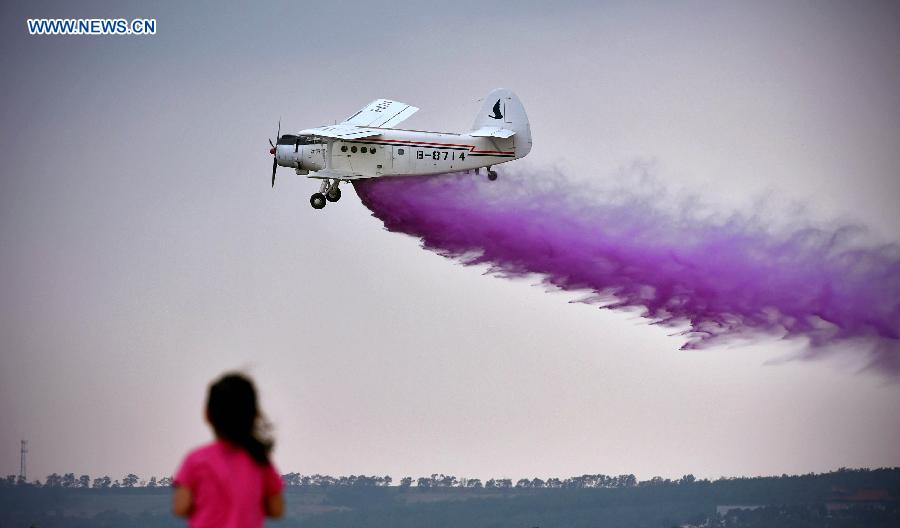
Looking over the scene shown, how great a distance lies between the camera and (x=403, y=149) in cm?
4981

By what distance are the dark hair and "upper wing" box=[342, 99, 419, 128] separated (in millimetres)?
42636

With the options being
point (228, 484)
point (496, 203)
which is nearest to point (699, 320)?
point (496, 203)

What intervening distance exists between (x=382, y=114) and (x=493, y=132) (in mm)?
6346

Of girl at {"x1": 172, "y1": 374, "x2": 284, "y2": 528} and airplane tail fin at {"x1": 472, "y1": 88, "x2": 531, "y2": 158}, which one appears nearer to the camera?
girl at {"x1": 172, "y1": 374, "x2": 284, "y2": 528}

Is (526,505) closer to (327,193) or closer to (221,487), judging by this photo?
(327,193)

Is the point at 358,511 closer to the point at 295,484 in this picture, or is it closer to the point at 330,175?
the point at 295,484

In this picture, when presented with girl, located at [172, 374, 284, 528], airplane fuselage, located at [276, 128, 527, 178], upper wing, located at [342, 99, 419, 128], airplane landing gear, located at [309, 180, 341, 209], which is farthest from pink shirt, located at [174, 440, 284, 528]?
upper wing, located at [342, 99, 419, 128]

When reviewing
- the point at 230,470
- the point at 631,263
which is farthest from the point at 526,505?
the point at 230,470

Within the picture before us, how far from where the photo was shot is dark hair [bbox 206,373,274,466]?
1078 centimetres

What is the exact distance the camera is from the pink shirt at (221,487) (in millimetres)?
10797

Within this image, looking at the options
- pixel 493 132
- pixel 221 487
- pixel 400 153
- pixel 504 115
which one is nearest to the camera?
pixel 221 487

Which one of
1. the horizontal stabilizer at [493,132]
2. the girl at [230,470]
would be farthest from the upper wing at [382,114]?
the girl at [230,470]

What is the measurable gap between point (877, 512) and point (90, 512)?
2019 inches

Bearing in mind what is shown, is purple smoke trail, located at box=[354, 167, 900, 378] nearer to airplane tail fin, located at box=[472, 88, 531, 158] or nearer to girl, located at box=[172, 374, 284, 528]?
airplane tail fin, located at box=[472, 88, 531, 158]
